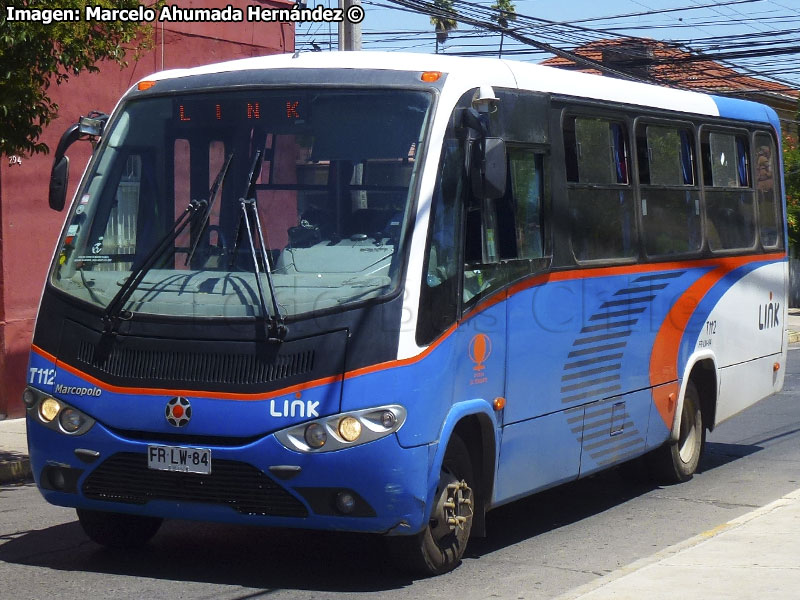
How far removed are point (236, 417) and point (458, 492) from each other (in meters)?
1.34

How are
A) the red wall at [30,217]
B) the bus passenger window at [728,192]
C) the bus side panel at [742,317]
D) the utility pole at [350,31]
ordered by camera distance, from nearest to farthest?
the bus side panel at [742,317] → the bus passenger window at [728,192] → the red wall at [30,217] → the utility pole at [350,31]

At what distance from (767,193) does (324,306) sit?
21.9 ft

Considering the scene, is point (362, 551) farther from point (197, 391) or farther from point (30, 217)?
point (30, 217)

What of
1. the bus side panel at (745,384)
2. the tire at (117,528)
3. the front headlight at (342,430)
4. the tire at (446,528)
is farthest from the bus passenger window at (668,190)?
the tire at (117,528)

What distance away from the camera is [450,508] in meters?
7.04

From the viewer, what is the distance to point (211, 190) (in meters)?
7.04

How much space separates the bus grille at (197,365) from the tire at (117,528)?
1.06 m

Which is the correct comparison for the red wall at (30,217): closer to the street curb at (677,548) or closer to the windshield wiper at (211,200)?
the windshield wiper at (211,200)

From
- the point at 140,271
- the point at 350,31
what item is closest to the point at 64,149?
the point at 140,271

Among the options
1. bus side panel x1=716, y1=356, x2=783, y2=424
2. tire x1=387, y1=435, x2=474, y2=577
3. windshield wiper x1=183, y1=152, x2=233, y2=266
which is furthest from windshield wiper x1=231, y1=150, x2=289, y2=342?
bus side panel x1=716, y1=356, x2=783, y2=424

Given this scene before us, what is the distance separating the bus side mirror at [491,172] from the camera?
6957mm

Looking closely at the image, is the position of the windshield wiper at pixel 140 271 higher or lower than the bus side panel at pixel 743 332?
higher

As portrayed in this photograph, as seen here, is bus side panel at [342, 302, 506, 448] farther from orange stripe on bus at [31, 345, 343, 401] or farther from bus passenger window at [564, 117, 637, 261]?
bus passenger window at [564, 117, 637, 261]

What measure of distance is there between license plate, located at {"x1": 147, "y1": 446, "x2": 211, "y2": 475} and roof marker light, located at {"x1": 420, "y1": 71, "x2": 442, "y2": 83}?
225 centimetres
